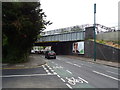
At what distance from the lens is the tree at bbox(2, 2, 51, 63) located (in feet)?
56.8

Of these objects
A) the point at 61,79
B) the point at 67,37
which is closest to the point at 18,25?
the point at 61,79

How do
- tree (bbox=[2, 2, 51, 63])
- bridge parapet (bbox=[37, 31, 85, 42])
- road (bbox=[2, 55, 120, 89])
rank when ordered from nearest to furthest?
road (bbox=[2, 55, 120, 89]) < tree (bbox=[2, 2, 51, 63]) < bridge parapet (bbox=[37, 31, 85, 42])

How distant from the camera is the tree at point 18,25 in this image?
56.8ft

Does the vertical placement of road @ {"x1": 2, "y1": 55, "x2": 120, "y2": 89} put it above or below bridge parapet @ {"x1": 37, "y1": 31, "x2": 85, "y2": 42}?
below

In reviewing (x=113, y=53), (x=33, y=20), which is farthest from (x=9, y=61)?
(x=113, y=53)

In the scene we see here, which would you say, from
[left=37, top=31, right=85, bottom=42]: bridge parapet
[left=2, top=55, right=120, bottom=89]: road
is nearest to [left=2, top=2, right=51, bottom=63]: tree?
[left=2, top=55, right=120, bottom=89]: road

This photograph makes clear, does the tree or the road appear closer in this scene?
the road

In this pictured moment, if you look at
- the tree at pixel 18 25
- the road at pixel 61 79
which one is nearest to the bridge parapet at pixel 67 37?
the tree at pixel 18 25

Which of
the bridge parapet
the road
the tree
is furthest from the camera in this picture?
the bridge parapet

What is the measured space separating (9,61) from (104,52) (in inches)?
583

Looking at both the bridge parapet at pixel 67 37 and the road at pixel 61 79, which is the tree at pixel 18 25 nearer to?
the road at pixel 61 79

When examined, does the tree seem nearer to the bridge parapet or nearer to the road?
the road

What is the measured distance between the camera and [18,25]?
672 inches

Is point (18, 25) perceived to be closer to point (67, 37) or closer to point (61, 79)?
point (61, 79)
